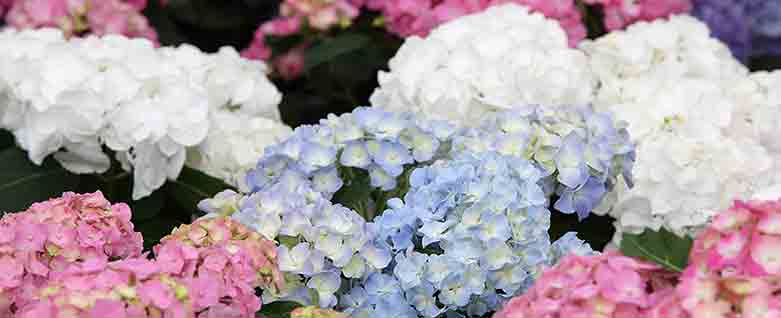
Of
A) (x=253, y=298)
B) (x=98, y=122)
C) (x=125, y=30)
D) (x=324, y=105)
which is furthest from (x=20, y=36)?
(x=253, y=298)

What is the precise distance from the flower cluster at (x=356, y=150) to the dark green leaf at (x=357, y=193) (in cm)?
3

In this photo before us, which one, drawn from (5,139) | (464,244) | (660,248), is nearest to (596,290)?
(660,248)

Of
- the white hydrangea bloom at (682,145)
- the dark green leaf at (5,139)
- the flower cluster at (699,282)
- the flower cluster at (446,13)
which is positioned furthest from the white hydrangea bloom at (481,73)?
the flower cluster at (699,282)

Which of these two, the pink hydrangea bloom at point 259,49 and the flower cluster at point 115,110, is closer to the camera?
the flower cluster at point 115,110

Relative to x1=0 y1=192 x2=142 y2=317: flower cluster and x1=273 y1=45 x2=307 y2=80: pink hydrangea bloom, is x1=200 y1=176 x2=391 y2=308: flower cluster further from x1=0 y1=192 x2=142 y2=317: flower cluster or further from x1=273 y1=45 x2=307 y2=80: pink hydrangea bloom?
x1=273 y1=45 x2=307 y2=80: pink hydrangea bloom

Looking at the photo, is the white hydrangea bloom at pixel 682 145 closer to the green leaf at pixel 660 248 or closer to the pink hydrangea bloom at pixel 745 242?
the green leaf at pixel 660 248

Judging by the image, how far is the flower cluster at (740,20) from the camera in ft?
10.2

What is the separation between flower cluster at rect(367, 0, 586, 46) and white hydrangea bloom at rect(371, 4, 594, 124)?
38 cm

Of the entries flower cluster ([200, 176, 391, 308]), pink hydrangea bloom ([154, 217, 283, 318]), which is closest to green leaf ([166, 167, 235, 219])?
flower cluster ([200, 176, 391, 308])

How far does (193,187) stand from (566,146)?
0.75 metres

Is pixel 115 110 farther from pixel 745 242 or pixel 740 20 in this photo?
pixel 740 20

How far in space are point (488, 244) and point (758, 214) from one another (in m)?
0.45

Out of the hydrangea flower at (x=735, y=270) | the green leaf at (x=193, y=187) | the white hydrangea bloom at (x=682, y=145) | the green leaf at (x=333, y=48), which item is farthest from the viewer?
the green leaf at (x=333, y=48)

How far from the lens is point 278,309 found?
5.32ft
